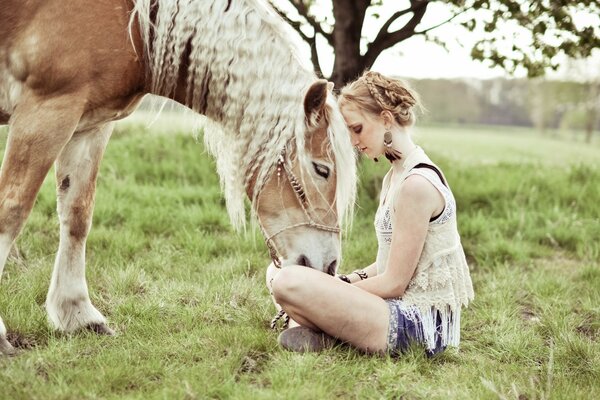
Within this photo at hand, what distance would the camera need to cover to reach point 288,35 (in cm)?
283

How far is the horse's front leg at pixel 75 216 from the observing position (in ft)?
10.1

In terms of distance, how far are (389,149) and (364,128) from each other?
0.16m

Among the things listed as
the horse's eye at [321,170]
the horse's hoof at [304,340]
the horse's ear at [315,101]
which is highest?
the horse's ear at [315,101]

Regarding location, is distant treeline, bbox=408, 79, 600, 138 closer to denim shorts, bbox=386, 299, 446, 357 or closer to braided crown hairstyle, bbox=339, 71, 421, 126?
braided crown hairstyle, bbox=339, 71, 421, 126

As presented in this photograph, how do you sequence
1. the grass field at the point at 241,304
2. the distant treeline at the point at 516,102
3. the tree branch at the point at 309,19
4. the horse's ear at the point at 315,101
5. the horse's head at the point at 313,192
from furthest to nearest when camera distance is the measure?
1. the distant treeline at the point at 516,102
2. the tree branch at the point at 309,19
3. the horse's head at the point at 313,192
4. the horse's ear at the point at 315,101
5. the grass field at the point at 241,304

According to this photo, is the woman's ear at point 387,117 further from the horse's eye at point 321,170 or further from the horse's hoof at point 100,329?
the horse's hoof at point 100,329

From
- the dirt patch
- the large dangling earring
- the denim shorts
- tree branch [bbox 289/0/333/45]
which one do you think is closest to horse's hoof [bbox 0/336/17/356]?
the dirt patch

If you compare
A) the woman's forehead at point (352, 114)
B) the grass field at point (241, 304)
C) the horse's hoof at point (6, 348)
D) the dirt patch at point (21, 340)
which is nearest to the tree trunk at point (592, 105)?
the grass field at point (241, 304)

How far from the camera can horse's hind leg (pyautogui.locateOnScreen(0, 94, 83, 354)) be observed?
2.54 metres

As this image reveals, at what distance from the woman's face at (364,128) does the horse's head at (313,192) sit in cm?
11

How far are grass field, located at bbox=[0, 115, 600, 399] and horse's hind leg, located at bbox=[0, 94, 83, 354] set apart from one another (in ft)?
1.71

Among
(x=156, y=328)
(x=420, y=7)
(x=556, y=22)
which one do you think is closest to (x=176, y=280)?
(x=156, y=328)

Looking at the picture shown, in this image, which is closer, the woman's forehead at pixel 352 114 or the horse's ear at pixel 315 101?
the horse's ear at pixel 315 101

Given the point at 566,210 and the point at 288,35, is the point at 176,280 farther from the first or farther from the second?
the point at 566,210
